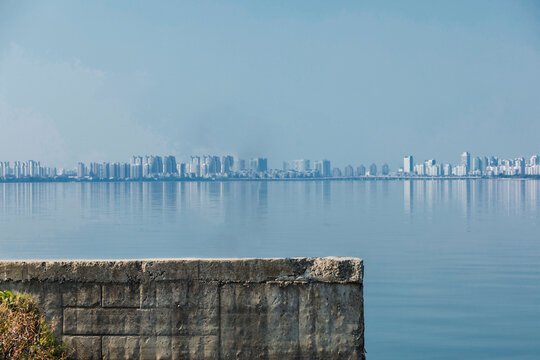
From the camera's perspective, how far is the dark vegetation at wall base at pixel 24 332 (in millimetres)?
6277

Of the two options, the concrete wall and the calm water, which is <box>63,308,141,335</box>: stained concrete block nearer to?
the concrete wall

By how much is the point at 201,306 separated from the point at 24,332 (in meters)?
1.74

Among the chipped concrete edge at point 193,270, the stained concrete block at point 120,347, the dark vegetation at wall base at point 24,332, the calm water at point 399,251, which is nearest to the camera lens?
the dark vegetation at wall base at point 24,332

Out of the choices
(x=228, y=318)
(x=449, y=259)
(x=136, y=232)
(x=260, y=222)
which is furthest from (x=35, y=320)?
(x=260, y=222)

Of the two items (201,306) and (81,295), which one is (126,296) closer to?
(81,295)

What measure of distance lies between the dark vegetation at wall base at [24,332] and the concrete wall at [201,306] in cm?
13

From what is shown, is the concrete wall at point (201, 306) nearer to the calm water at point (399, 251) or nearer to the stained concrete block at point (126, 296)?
the stained concrete block at point (126, 296)

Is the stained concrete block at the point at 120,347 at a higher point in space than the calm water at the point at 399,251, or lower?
higher

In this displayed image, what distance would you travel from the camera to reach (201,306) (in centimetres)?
691

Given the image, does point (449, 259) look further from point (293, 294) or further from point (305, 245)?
point (293, 294)

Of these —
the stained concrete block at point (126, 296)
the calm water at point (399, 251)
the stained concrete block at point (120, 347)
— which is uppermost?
the stained concrete block at point (126, 296)

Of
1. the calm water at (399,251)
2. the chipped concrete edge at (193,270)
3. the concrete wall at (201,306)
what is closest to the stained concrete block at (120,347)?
the concrete wall at (201,306)

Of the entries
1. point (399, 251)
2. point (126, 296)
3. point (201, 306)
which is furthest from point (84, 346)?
point (399, 251)

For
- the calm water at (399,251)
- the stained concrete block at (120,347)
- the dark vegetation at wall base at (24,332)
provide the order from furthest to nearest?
the calm water at (399,251), the stained concrete block at (120,347), the dark vegetation at wall base at (24,332)
